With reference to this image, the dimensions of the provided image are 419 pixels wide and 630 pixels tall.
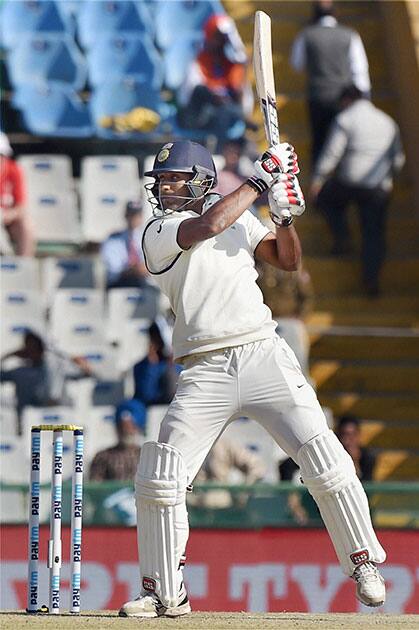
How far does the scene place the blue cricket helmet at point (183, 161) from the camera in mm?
5445

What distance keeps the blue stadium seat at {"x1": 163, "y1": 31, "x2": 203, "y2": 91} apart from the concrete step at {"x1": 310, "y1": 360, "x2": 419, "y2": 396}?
9.94ft

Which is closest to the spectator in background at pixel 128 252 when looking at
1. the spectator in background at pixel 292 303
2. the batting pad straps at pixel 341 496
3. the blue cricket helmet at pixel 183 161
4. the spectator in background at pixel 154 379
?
the spectator in background at pixel 292 303

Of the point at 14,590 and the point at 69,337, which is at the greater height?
the point at 69,337

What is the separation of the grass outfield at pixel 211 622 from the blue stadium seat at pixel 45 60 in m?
7.72

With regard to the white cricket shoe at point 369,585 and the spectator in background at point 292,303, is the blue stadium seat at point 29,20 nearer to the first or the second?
the spectator in background at point 292,303

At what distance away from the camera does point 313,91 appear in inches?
463

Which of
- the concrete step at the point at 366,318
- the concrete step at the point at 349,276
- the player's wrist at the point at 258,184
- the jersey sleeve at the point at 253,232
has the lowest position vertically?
the jersey sleeve at the point at 253,232

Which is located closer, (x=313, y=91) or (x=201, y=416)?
(x=201, y=416)

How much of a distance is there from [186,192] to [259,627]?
1.56m

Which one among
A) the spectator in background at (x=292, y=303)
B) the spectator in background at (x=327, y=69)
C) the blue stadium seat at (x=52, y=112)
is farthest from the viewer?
the blue stadium seat at (x=52, y=112)

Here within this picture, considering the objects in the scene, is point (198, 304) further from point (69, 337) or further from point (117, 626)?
point (69, 337)

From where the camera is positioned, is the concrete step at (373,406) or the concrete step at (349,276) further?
the concrete step at (349,276)

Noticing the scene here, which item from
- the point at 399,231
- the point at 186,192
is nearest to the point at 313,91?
the point at 399,231

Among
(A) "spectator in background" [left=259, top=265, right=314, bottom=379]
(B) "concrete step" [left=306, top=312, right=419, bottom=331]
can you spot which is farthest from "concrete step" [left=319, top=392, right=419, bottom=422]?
(B) "concrete step" [left=306, top=312, right=419, bottom=331]
